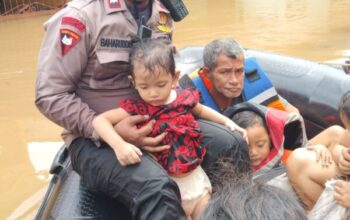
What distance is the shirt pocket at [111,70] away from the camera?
5.49 ft

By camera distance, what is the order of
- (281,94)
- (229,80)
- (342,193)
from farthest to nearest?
(281,94) < (229,80) < (342,193)

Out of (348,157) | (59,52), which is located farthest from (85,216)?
(348,157)

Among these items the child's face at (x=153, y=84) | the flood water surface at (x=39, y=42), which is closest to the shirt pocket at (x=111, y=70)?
the child's face at (x=153, y=84)

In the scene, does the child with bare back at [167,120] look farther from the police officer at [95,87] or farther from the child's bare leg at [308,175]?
the child's bare leg at [308,175]

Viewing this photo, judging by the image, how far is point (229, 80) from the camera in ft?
7.11

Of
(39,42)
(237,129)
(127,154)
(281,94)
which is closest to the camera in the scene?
(127,154)

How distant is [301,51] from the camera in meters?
6.64

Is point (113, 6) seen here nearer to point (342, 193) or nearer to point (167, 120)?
point (167, 120)

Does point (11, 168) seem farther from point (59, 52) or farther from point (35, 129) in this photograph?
point (59, 52)

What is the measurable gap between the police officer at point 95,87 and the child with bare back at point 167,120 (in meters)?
0.04

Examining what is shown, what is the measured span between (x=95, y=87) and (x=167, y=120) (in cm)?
27

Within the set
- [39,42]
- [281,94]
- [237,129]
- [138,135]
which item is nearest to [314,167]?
[237,129]

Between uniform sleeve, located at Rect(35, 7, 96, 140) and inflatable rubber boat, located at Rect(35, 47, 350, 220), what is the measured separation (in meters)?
0.25

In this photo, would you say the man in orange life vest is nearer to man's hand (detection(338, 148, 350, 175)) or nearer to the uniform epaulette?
the uniform epaulette
